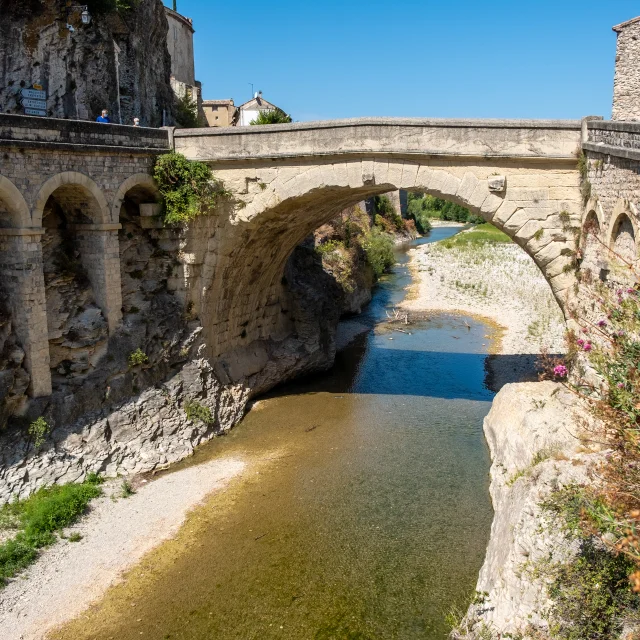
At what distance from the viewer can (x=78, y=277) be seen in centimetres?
1384

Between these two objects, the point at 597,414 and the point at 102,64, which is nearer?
the point at 597,414

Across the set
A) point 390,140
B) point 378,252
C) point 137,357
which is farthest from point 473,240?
point 137,357

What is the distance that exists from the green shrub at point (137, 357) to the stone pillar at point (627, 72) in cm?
1105

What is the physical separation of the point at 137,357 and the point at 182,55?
76.5 feet

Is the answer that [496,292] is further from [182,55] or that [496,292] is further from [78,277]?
[78,277]

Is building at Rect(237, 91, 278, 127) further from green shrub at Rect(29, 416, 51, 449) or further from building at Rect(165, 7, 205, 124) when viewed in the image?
green shrub at Rect(29, 416, 51, 449)

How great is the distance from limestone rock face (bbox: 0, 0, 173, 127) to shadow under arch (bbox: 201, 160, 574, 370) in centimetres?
715

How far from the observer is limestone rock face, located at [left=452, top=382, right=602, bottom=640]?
721 cm

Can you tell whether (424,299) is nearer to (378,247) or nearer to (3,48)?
(378,247)

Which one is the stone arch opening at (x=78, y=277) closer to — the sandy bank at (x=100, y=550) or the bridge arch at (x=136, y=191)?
the bridge arch at (x=136, y=191)

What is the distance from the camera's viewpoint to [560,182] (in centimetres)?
1239

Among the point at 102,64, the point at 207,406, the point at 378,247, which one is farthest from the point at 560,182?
the point at 378,247

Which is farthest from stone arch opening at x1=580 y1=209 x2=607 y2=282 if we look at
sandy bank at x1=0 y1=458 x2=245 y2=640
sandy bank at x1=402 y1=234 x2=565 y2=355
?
sandy bank at x1=402 y1=234 x2=565 y2=355

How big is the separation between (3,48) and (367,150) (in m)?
11.2
